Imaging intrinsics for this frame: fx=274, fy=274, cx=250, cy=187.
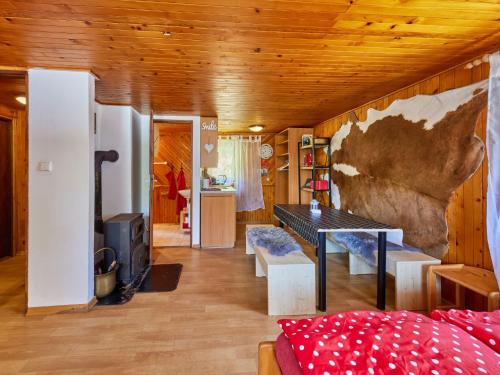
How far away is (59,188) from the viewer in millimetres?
2455

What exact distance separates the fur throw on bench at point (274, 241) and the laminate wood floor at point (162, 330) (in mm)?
470

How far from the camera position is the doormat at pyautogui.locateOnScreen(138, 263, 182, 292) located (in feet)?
9.72

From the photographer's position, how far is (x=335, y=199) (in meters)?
4.45

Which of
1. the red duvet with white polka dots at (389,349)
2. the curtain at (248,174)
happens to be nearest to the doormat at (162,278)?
the red duvet with white polka dots at (389,349)

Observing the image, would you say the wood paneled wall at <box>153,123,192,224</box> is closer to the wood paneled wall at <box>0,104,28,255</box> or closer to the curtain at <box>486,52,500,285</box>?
the wood paneled wall at <box>0,104,28,255</box>

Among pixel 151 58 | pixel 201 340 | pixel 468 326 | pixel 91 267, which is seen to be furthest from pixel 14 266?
pixel 468 326

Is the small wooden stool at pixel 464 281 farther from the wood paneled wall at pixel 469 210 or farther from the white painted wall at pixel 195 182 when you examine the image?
the white painted wall at pixel 195 182

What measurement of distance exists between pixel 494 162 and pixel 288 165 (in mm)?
3637

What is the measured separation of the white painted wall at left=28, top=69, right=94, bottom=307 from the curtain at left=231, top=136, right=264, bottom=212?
13.6 ft

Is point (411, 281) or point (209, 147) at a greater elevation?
point (209, 147)

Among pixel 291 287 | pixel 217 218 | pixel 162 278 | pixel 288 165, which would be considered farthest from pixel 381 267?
pixel 288 165

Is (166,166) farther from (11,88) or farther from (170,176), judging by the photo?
(11,88)

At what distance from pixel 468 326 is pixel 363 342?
1.86ft

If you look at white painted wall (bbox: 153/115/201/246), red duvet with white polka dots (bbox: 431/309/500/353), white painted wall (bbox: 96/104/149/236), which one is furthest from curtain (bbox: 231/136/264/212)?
red duvet with white polka dots (bbox: 431/309/500/353)
